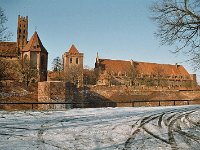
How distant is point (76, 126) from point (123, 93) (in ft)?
128

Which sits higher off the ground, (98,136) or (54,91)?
(54,91)

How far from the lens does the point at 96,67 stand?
86125 mm

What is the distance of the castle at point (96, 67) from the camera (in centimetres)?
5875

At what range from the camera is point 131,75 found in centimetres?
6669

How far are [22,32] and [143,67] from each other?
4237cm

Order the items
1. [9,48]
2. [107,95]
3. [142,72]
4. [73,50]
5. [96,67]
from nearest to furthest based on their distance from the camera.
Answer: [107,95] → [9,48] → [96,67] → [142,72] → [73,50]

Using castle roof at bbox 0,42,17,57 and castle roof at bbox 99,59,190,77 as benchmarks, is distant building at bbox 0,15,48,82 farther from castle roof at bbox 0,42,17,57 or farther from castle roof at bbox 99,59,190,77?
castle roof at bbox 99,59,190,77

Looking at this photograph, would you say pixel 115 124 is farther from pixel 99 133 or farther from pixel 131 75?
pixel 131 75

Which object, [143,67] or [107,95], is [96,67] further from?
[107,95]

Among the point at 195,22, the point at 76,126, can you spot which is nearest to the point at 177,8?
the point at 195,22

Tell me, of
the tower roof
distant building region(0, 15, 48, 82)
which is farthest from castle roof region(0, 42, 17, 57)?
the tower roof

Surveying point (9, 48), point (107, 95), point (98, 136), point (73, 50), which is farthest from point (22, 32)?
point (98, 136)

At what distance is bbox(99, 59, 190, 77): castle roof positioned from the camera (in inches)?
3403

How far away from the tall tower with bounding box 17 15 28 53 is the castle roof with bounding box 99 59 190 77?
85.6 ft
